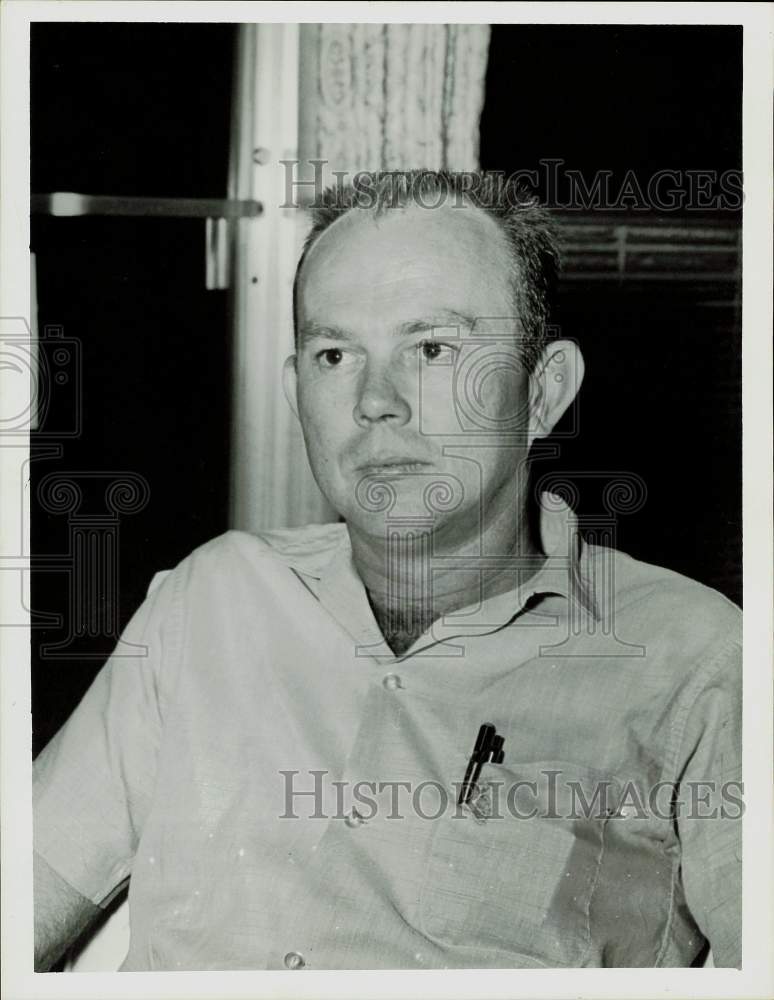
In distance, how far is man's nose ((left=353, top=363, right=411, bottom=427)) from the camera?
1430 millimetres

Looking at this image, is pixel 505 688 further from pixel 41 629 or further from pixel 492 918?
pixel 41 629

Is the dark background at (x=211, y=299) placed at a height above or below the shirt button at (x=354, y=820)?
above

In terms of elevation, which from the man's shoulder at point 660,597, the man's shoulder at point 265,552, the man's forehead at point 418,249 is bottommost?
the man's shoulder at point 660,597

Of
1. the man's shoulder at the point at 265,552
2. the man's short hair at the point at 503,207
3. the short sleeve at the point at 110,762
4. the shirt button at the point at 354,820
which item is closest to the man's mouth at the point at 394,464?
the man's shoulder at the point at 265,552

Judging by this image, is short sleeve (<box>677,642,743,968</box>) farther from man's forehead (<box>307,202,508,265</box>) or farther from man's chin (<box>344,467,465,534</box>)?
man's forehead (<box>307,202,508,265</box>)

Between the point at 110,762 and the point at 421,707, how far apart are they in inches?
17.8

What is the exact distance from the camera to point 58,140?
1490mm

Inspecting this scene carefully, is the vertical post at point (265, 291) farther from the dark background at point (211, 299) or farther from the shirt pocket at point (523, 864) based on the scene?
the shirt pocket at point (523, 864)

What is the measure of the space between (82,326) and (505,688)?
78 cm

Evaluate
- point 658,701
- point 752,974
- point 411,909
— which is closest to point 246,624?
point 411,909

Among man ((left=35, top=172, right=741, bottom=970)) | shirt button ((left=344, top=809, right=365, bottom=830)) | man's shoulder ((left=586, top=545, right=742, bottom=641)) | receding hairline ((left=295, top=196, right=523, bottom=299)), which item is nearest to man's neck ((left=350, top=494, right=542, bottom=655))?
man ((left=35, top=172, right=741, bottom=970))

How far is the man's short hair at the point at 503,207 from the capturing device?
1.45m

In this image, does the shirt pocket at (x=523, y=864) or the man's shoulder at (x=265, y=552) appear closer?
the shirt pocket at (x=523, y=864)

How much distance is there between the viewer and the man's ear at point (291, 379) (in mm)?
1491
